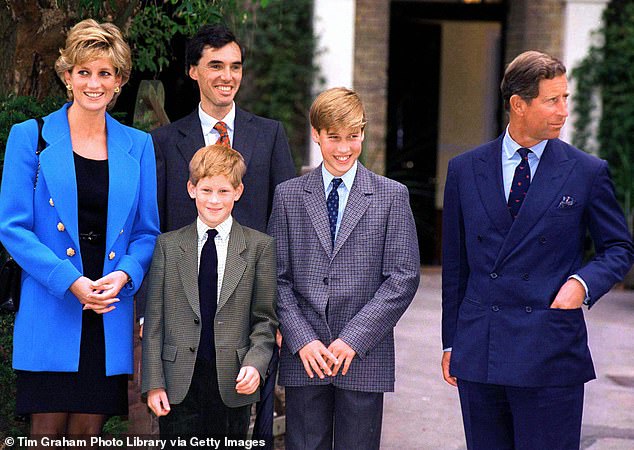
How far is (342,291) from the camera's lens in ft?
11.7

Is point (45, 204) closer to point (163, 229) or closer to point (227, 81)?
point (163, 229)

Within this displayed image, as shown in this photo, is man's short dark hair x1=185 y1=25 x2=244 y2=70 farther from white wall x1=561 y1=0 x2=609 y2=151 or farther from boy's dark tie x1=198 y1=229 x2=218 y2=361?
white wall x1=561 y1=0 x2=609 y2=151

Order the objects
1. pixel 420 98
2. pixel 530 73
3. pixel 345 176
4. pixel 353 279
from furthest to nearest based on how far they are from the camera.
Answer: pixel 420 98, pixel 345 176, pixel 353 279, pixel 530 73

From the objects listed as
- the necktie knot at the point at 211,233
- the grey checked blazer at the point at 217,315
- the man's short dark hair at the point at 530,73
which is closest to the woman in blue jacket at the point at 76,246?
the grey checked blazer at the point at 217,315

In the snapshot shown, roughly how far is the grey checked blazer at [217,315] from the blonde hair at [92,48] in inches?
25.5

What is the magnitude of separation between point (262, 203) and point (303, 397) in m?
0.85

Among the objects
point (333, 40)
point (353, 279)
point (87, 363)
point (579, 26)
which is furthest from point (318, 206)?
point (579, 26)

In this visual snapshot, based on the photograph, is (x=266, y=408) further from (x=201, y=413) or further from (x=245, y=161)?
(x=245, y=161)

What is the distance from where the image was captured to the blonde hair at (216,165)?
3.53 meters

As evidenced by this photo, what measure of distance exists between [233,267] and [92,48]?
34.8 inches

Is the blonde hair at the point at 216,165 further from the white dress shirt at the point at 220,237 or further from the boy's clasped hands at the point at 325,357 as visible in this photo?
the boy's clasped hands at the point at 325,357

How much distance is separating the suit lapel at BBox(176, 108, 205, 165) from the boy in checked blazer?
42 cm

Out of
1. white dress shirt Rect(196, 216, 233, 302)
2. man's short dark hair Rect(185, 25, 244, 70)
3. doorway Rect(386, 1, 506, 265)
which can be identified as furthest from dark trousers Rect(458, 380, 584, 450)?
doorway Rect(386, 1, 506, 265)

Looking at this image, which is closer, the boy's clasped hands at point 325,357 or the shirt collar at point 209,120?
the boy's clasped hands at point 325,357
